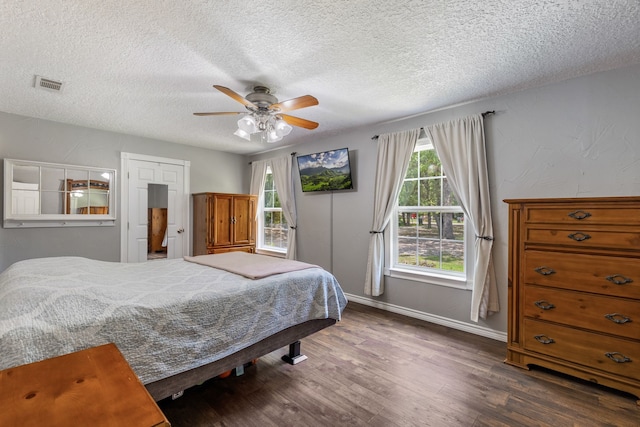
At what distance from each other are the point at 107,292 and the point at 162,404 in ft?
2.81

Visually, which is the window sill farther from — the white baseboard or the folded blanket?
the folded blanket

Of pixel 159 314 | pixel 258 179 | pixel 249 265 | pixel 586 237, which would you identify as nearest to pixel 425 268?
pixel 586 237

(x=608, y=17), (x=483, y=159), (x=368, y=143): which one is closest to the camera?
(x=608, y=17)

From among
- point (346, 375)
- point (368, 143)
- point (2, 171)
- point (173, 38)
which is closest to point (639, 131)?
point (368, 143)

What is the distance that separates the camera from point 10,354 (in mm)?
1118

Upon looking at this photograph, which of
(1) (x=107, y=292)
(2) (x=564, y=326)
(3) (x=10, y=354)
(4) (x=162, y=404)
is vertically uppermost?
(1) (x=107, y=292)

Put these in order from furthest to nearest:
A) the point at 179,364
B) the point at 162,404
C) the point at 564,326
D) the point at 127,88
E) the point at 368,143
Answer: the point at 368,143 → the point at 127,88 → the point at 564,326 → the point at 162,404 → the point at 179,364

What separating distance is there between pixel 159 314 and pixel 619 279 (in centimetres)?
290

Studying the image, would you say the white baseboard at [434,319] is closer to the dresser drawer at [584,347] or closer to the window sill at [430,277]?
the window sill at [430,277]

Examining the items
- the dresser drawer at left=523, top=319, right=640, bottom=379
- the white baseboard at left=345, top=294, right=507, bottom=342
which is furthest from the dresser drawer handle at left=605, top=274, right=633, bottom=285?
the white baseboard at left=345, top=294, right=507, bottom=342

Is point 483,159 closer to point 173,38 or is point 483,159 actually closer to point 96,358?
point 173,38

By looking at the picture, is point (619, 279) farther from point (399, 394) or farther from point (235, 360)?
point (235, 360)

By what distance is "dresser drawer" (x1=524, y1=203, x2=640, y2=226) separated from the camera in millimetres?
1902

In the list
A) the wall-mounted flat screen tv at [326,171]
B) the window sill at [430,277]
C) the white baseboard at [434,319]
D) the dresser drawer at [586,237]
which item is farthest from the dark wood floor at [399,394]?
the wall-mounted flat screen tv at [326,171]
